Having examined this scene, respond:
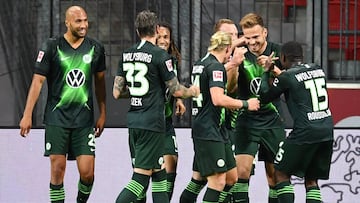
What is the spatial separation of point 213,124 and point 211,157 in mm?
313

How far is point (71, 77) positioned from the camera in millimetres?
11109

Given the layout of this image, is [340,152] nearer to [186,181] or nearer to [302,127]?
[186,181]

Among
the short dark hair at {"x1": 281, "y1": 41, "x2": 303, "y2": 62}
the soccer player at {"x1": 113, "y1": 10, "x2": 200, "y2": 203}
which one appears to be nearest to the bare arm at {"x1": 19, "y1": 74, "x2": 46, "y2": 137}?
the soccer player at {"x1": 113, "y1": 10, "x2": 200, "y2": 203}

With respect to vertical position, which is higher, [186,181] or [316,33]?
[316,33]

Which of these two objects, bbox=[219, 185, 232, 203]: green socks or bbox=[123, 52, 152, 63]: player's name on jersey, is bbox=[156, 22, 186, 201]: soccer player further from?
bbox=[123, 52, 152, 63]: player's name on jersey

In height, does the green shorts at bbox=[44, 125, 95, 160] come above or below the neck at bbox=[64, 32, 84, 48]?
below

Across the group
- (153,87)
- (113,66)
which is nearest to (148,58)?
(153,87)

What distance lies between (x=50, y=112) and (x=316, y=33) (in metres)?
3.68

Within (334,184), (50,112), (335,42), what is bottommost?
(334,184)

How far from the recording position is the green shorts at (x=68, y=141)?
434 inches

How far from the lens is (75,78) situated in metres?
11.1

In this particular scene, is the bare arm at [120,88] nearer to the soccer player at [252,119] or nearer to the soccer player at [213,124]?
the soccer player at [213,124]

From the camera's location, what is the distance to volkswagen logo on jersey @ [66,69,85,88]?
36.4ft

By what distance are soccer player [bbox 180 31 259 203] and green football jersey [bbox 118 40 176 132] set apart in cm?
36
